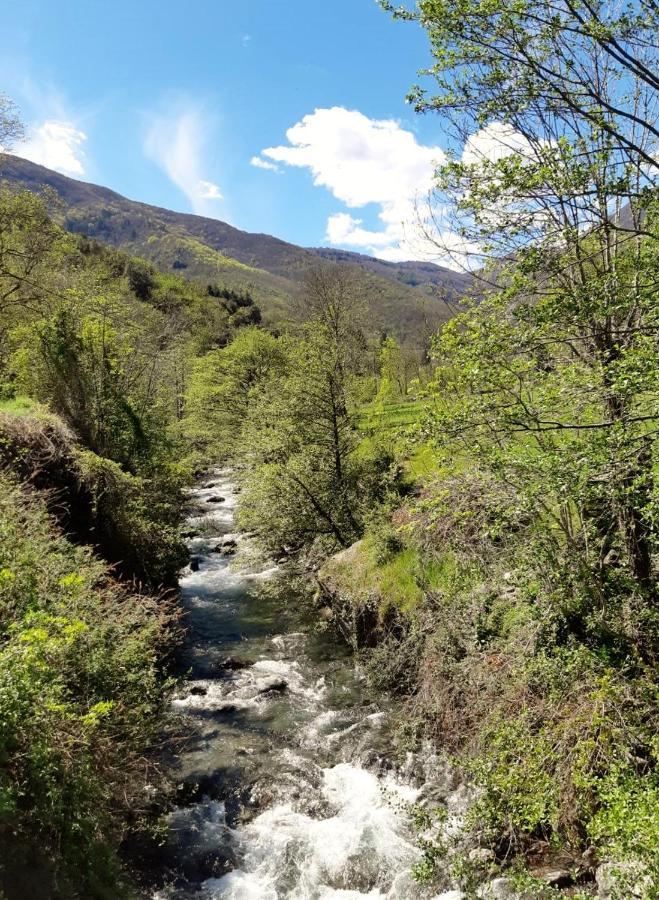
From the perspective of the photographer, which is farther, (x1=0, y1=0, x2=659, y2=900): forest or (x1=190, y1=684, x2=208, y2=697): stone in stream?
(x1=190, y1=684, x2=208, y2=697): stone in stream

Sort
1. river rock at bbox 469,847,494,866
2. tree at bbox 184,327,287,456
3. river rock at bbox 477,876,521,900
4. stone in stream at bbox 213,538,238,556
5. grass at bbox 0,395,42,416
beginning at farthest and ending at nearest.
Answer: tree at bbox 184,327,287,456 < stone in stream at bbox 213,538,238,556 < grass at bbox 0,395,42,416 < river rock at bbox 469,847,494,866 < river rock at bbox 477,876,521,900

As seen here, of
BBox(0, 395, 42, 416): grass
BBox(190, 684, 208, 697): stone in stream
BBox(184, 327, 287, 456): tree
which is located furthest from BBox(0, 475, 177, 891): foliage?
BBox(184, 327, 287, 456): tree

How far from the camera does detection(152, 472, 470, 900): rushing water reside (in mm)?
8219

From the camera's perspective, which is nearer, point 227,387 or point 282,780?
point 282,780

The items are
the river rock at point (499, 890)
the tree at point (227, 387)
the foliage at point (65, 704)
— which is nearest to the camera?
the foliage at point (65, 704)

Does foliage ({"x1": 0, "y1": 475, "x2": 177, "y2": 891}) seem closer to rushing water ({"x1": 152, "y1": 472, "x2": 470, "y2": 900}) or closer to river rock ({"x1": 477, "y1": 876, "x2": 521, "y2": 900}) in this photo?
rushing water ({"x1": 152, "y1": 472, "x2": 470, "y2": 900})

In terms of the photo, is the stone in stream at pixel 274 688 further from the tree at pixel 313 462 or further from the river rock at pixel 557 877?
the river rock at pixel 557 877

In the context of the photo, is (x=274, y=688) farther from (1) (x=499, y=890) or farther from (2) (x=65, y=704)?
(2) (x=65, y=704)

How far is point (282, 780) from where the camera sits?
10414 millimetres

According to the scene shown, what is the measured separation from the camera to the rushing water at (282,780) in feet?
27.0

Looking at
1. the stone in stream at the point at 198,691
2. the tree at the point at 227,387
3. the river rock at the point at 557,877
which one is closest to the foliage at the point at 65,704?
the stone in stream at the point at 198,691

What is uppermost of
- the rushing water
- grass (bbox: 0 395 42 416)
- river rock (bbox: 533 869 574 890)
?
grass (bbox: 0 395 42 416)

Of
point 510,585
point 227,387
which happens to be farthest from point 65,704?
point 227,387

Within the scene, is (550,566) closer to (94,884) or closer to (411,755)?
(411,755)
